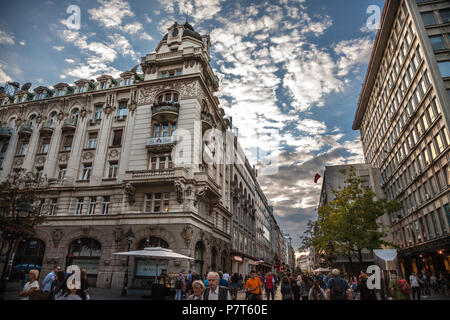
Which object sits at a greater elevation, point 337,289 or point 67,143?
point 67,143

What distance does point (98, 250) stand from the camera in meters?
26.3

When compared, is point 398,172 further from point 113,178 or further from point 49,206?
point 49,206

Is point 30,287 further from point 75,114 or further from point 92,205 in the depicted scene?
point 75,114

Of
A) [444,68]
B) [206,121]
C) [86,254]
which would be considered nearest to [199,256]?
[86,254]

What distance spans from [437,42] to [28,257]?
1837 inches

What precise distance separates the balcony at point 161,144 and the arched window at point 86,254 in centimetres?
1050

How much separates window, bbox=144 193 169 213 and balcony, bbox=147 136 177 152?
178 inches

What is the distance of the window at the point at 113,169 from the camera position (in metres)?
29.1

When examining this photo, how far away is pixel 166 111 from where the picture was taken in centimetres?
2831

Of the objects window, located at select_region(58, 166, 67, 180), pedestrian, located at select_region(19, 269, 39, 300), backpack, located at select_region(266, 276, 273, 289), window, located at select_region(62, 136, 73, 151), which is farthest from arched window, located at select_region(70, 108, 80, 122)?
pedestrian, located at select_region(19, 269, 39, 300)

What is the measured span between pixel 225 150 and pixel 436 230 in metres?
26.5

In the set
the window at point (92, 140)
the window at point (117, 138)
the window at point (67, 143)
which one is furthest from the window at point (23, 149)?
the window at point (117, 138)

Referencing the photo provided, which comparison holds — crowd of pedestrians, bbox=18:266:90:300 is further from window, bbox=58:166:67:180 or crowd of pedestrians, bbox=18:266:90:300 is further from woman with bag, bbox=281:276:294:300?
window, bbox=58:166:67:180

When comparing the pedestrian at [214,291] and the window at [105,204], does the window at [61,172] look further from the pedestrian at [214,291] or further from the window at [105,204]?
the pedestrian at [214,291]
